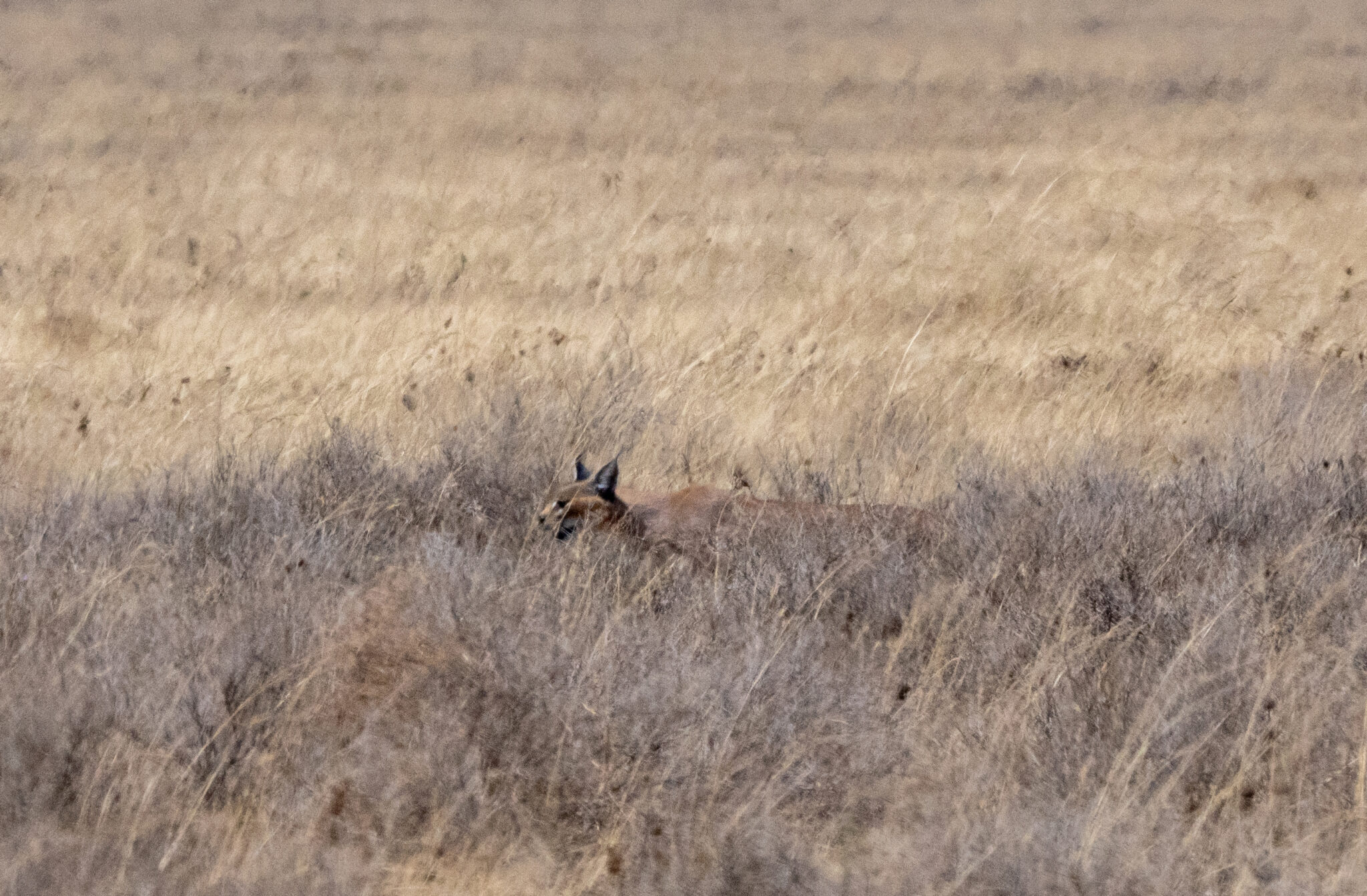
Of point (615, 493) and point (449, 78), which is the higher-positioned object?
point (449, 78)

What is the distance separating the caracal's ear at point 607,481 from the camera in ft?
17.9

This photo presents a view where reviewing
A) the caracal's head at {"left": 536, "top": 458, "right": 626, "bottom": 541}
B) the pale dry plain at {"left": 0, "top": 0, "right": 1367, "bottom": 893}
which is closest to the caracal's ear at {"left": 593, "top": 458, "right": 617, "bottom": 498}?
the caracal's head at {"left": 536, "top": 458, "right": 626, "bottom": 541}

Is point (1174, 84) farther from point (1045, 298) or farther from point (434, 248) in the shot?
point (434, 248)

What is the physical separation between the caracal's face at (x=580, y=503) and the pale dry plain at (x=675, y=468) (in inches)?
6.9

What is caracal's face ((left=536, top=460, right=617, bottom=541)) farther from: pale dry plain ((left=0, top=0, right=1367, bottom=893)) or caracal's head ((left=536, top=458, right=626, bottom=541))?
pale dry plain ((left=0, top=0, right=1367, bottom=893))

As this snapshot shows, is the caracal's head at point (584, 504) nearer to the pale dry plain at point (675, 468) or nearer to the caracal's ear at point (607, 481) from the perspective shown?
the caracal's ear at point (607, 481)

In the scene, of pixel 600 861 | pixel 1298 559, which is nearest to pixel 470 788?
pixel 600 861

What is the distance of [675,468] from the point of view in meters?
6.95

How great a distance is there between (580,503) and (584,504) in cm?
2

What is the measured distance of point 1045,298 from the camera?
9.78 m

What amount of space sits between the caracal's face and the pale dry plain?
0.58 ft

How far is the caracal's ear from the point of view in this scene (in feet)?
17.9

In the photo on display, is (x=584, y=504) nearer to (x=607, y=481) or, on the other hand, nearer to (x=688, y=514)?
(x=607, y=481)

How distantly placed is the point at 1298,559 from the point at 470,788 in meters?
2.59
